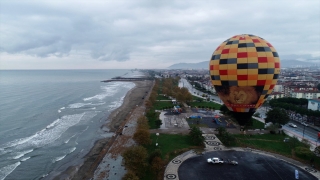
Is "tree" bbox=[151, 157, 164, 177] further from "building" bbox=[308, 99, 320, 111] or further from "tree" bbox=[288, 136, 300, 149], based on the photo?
"building" bbox=[308, 99, 320, 111]

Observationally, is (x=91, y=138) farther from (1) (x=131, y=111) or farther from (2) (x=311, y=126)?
(2) (x=311, y=126)

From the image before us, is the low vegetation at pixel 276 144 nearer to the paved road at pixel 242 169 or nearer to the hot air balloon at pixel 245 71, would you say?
the paved road at pixel 242 169

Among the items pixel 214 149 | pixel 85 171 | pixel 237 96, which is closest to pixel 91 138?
pixel 85 171

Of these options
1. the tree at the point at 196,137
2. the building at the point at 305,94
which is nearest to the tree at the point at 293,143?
the tree at the point at 196,137

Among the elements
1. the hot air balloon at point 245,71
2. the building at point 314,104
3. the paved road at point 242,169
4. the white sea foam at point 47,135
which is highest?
the hot air balloon at point 245,71

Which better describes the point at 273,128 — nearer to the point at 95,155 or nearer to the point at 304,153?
the point at 304,153

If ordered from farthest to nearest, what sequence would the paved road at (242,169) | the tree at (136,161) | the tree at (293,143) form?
the tree at (293,143) < the paved road at (242,169) < the tree at (136,161)

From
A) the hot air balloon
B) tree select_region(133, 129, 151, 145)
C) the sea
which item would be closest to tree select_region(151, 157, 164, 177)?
tree select_region(133, 129, 151, 145)
